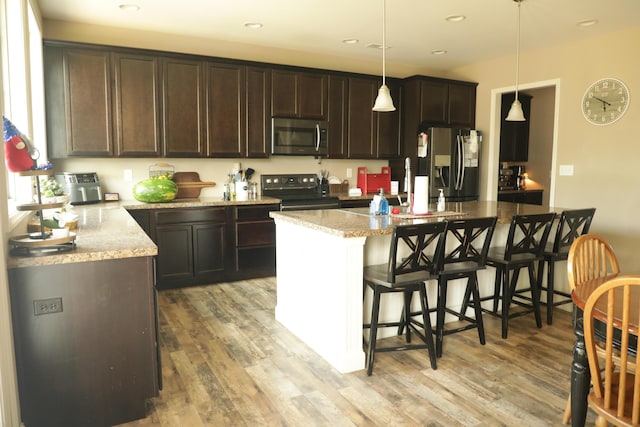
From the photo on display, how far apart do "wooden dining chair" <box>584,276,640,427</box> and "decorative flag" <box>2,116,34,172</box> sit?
2.24m

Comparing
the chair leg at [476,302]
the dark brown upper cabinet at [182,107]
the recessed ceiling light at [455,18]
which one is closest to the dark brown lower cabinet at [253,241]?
the dark brown upper cabinet at [182,107]

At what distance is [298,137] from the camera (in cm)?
511

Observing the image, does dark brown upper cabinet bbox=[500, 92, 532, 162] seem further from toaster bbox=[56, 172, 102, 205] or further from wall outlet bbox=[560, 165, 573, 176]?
toaster bbox=[56, 172, 102, 205]

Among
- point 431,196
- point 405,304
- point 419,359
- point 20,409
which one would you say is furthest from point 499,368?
point 431,196

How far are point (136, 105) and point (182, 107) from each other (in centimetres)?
43

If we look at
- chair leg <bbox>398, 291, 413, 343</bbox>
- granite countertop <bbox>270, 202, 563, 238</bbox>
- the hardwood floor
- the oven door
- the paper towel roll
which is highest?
the paper towel roll

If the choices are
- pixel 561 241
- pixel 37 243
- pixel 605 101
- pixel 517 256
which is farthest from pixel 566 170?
pixel 37 243

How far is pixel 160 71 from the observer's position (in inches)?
171

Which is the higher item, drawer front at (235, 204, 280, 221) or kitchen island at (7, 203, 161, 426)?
drawer front at (235, 204, 280, 221)

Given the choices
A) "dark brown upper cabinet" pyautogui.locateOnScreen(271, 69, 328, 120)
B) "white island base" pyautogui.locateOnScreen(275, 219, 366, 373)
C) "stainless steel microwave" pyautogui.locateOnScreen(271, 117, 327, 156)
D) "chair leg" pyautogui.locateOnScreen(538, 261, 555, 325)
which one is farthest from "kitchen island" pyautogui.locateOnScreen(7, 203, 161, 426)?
"dark brown upper cabinet" pyautogui.locateOnScreen(271, 69, 328, 120)

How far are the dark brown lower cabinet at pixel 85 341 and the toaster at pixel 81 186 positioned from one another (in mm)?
2395

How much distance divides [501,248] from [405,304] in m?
1.06

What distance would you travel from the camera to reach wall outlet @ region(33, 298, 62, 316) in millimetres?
1866

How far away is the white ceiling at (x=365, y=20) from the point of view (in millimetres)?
3758
